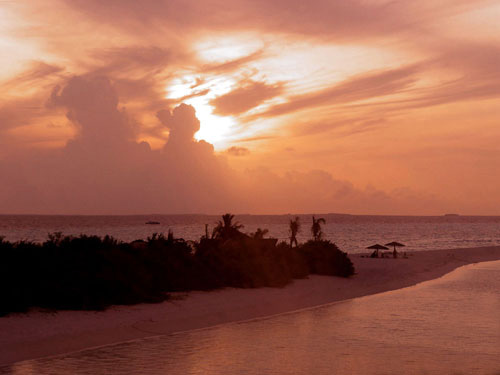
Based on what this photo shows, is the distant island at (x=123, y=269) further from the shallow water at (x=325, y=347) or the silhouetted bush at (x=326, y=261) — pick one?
the shallow water at (x=325, y=347)

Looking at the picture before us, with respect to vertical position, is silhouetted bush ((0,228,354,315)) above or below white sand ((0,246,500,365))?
above

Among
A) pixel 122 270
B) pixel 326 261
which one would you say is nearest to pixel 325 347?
pixel 122 270

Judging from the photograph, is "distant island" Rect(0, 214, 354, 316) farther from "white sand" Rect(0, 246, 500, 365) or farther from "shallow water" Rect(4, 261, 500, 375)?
"shallow water" Rect(4, 261, 500, 375)

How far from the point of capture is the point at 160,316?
22500mm

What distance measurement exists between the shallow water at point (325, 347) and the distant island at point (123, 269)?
398cm

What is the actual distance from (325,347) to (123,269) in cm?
1010

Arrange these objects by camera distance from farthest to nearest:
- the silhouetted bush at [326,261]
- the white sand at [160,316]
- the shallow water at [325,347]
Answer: the silhouetted bush at [326,261] → the white sand at [160,316] → the shallow water at [325,347]

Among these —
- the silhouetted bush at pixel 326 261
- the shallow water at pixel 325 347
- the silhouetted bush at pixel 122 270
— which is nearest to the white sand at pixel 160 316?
the silhouetted bush at pixel 122 270

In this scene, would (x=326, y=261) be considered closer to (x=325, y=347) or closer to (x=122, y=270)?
(x=122, y=270)

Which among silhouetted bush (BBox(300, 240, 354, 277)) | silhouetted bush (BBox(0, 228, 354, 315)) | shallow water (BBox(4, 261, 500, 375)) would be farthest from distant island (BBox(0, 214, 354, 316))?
shallow water (BBox(4, 261, 500, 375))

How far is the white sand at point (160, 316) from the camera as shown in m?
17.8

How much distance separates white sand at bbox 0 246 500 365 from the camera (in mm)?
17812

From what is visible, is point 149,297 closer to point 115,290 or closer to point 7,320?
point 115,290

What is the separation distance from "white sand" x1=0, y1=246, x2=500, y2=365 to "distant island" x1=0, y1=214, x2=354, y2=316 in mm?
670
